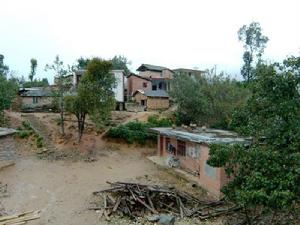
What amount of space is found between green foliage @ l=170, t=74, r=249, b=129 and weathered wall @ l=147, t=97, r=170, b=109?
9.35m

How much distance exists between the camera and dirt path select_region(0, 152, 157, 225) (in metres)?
17.1

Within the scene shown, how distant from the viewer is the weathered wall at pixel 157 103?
155 feet

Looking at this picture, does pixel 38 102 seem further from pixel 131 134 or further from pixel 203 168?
pixel 203 168

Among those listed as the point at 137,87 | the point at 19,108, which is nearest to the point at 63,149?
the point at 19,108

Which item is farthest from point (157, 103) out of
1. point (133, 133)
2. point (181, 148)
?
point (181, 148)

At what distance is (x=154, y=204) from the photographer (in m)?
17.9

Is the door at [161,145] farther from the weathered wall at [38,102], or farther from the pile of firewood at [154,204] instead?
the weathered wall at [38,102]

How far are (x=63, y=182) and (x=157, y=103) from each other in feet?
85.8

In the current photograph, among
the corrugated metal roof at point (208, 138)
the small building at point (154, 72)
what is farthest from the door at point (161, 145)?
the small building at point (154, 72)

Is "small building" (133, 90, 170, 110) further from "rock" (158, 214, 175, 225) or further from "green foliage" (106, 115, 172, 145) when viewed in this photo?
"rock" (158, 214, 175, 225)

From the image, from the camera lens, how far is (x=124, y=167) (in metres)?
28.3

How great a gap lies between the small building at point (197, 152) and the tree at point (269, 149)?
6.19m

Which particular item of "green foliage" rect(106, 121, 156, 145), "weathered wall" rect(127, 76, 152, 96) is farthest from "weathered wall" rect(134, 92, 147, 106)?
"green foliage" rect(106, 121, 156, 145)

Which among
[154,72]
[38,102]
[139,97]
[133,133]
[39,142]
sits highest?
[154,72]
